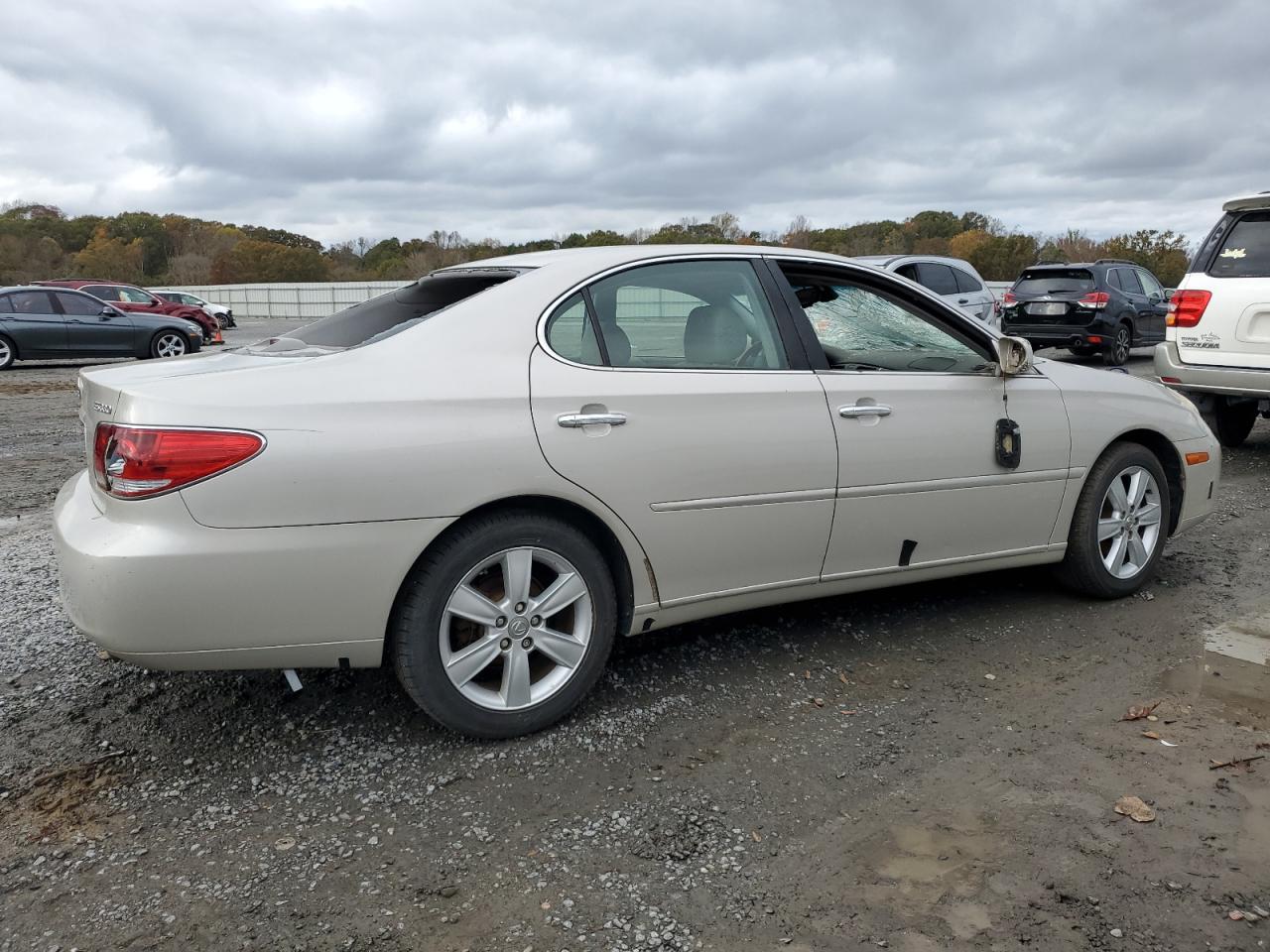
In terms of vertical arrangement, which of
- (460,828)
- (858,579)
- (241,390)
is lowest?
(460,828)

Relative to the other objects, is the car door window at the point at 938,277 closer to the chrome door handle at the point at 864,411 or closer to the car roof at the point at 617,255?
the car roof at the point at 617,255

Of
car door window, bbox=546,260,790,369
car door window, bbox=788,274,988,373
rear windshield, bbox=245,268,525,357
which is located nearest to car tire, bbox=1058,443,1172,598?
car door window, bbox=788,274,988,373

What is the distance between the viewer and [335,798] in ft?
9.55

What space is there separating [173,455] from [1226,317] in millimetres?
7335

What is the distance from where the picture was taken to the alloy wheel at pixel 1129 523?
4543 mm

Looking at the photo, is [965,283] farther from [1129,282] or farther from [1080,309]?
[1129,282]

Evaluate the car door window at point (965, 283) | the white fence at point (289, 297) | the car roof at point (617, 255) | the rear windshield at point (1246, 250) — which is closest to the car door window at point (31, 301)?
the car door window at point (965, 283)

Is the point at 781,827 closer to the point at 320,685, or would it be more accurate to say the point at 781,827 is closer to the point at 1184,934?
the point at 1184,934

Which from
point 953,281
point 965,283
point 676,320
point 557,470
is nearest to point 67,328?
point 953,281

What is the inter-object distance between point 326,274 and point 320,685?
215 ft

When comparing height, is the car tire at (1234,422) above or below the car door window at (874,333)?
below

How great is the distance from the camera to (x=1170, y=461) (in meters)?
4.80

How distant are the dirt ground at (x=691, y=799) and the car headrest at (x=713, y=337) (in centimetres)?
118

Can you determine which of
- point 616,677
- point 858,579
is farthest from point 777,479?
point 616,677
